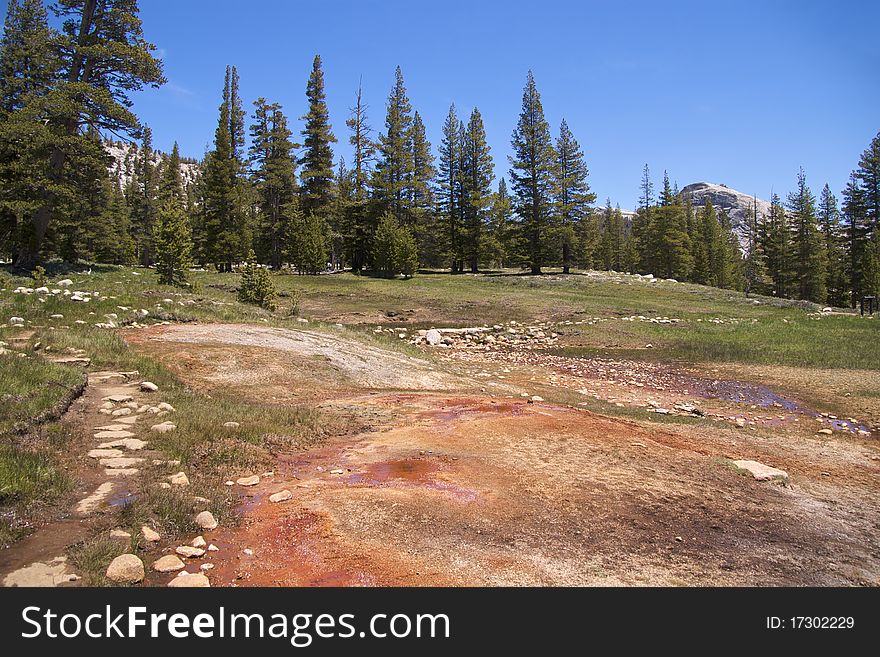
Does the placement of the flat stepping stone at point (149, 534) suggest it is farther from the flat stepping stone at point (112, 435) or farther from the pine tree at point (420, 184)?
the pine tree at point (420, 184)

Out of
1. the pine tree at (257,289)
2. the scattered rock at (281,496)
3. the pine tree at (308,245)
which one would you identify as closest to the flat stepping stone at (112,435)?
the scattered rock at (281,496)

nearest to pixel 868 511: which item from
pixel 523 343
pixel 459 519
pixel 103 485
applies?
pixel 459 519

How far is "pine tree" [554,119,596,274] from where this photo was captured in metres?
53.0

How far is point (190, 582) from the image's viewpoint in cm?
391

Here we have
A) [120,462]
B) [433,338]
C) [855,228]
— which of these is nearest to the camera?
[120,462]

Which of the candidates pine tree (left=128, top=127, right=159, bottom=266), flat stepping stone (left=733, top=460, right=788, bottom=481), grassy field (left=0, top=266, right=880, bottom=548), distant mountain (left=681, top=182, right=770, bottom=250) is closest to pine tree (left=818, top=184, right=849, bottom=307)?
grassy field (left=0, top=266, right=880, bottom=548)

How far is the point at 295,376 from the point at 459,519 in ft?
26.2

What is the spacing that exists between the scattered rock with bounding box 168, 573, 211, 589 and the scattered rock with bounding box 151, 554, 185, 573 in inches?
7.8

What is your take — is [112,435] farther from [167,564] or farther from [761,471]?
[761,471]

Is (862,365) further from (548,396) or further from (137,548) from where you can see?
(137,548)

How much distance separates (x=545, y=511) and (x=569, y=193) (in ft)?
179

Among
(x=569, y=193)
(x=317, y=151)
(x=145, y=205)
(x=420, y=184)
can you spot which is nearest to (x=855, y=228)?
(x=569, y=193)

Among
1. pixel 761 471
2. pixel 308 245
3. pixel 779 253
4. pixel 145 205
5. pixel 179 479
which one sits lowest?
pixel 761 471

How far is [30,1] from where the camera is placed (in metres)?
34.1
